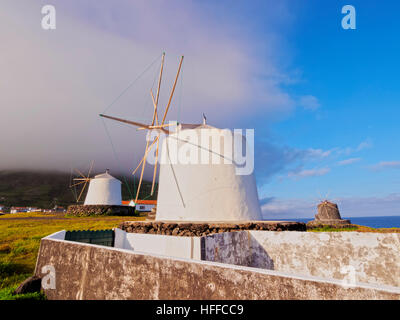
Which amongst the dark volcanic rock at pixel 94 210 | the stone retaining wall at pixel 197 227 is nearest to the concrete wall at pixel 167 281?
the stone retaining wall at pixel 197 227

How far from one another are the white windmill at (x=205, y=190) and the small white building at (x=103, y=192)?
2500 cm

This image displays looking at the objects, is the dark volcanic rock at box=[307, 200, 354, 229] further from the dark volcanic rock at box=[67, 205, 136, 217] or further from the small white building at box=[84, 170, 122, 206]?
the small white building at box=[84, 170, 122, 206]

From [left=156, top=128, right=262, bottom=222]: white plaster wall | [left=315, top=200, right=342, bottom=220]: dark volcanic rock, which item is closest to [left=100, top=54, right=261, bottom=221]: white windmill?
[left=156, top=128, right=262, bottom=222]: white plaster wall

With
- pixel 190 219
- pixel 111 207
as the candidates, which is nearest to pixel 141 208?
pixel 111 207

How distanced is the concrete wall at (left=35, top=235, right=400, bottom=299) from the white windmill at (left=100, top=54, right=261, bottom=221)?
5488 mm

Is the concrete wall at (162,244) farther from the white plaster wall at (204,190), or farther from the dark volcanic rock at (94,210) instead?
the dark volcanic rock at (94,210)

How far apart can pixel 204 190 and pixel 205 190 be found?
0.05 meters

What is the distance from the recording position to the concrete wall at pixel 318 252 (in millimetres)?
6508

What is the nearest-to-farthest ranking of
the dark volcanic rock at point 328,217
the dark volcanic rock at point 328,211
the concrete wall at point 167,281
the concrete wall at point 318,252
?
the concrete wall at point 167,281, the concrete wall at point 318,252, the dark volcanic rock at point 328,217, the dark volcanic rock at point 328,211

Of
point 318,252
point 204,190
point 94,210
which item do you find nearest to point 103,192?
point 94,210

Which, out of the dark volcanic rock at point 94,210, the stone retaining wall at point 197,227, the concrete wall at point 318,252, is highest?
the dark volcanic rock at point 94,210

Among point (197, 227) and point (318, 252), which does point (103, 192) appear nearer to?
point (197, 227)

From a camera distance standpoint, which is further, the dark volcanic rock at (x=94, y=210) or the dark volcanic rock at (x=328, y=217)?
the dark volcanic rock at (x=94, y=210)
